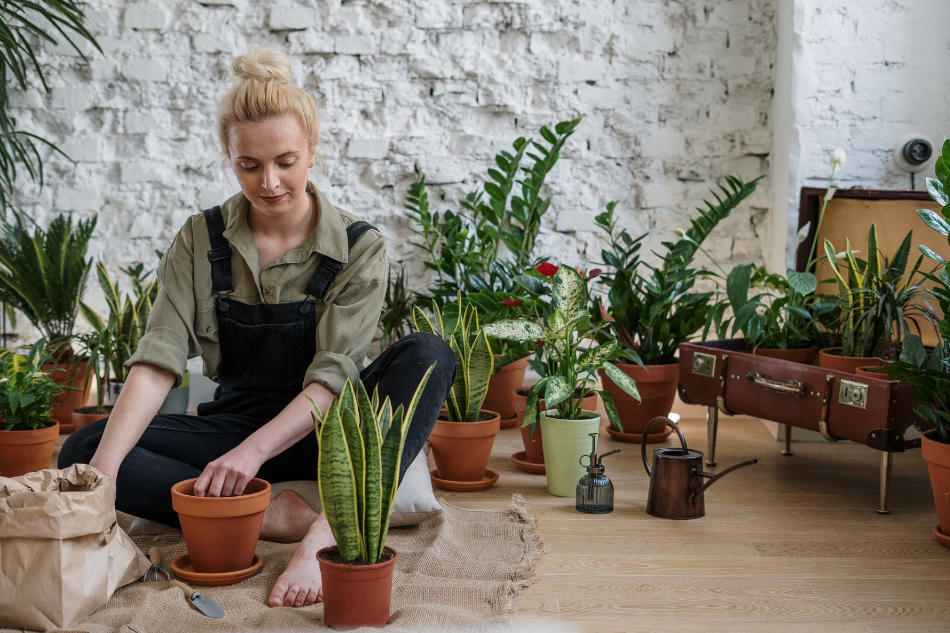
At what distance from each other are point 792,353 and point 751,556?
3.45 ft

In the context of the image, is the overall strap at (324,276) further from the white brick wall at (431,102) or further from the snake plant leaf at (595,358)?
the white brick wall at (431,102)

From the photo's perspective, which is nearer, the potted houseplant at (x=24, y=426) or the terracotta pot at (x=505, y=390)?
the potted houseplant at (x=24, y=426)

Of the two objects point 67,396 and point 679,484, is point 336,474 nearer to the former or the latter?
point 679,484

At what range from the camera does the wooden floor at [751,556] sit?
4.97 feet

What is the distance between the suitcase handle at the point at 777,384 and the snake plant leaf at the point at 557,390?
0.59m

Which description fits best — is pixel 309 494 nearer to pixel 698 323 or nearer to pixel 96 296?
pixel 698 323

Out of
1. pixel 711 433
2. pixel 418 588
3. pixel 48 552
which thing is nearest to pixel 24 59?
pixel 48 552

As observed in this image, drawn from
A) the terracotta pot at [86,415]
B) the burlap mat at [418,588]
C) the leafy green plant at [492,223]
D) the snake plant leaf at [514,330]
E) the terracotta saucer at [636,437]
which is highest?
the leafy green plant at [492,223]

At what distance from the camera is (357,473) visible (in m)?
1.30

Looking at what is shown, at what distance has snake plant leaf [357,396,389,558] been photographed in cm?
130

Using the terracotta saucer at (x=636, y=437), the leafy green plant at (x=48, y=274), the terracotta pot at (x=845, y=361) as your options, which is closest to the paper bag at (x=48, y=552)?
the leafy green plant at (x=48, y=274)

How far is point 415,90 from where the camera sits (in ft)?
11.4

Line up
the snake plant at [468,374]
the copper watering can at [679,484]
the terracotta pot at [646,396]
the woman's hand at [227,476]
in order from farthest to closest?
the terracotta pot at [646,396] → the snake plant at [468,374] → the copper watering can at [679,484] → the woman's hand at [227,476]

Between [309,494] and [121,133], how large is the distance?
7.34 ft
